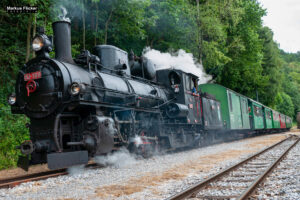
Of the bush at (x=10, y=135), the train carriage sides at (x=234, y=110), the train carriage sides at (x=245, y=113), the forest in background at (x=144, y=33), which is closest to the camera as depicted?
the bush at (x=10, y=135)

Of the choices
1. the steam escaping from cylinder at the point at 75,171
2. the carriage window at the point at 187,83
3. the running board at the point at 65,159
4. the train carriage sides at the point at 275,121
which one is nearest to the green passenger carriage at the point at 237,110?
the carriage window at the point at 187,83

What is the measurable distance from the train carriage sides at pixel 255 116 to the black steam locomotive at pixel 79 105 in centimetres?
1397

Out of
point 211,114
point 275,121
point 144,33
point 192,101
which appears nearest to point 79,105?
point 192,101

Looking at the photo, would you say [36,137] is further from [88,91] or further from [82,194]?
[82,194]

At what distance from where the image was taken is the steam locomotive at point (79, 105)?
600cm

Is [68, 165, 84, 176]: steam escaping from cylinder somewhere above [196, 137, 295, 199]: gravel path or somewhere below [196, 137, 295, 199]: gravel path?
above

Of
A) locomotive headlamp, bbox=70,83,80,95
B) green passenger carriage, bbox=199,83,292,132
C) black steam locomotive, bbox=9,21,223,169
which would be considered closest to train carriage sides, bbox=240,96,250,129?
green passenger carriage, bbox=199,83,292,132

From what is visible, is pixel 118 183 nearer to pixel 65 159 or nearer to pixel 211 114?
pixel 65 159

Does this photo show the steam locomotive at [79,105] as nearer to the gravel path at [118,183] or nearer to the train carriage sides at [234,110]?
the gravel path at [118,183]

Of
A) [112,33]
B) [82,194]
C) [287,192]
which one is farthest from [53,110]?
[112,33]

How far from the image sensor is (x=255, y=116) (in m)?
21.6

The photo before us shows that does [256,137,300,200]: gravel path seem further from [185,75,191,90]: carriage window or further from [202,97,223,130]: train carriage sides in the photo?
[202,97,223,130]: train carriage sides

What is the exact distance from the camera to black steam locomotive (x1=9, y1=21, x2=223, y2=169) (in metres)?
6.01

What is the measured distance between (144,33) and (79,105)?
38.2ft
